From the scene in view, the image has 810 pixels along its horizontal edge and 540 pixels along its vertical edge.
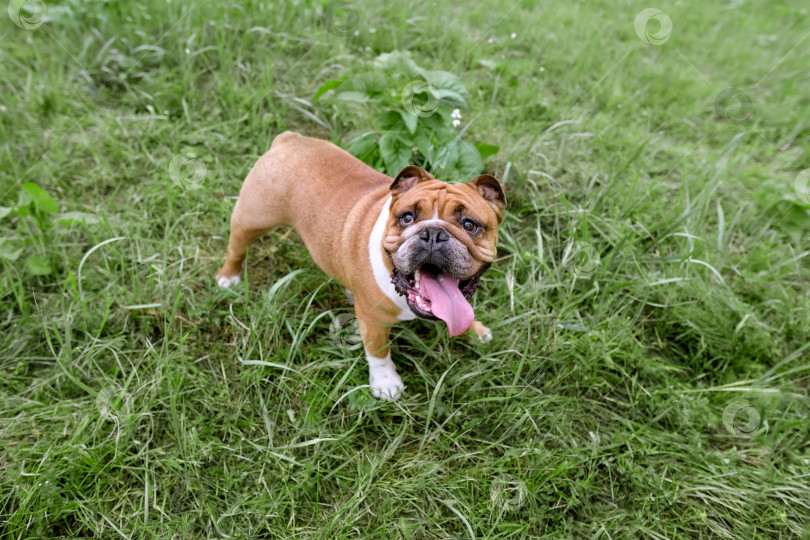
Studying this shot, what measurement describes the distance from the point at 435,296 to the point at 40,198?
323 centimetres

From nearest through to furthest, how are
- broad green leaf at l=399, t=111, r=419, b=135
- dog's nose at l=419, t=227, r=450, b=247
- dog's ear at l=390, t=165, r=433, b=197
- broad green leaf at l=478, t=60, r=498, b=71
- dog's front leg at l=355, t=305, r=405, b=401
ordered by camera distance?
1. dog's nose at l=419, t=227, r=450, b=247
2. dog's ear at l=390, t=165, r=433, b=197
3. dog's front leg at l=355, t=305, r=405, b=401
4. broad green leaf at l=399, t=111, r=419, b=135
5. broad green leaf at l=478, t=60, r=498, b=71

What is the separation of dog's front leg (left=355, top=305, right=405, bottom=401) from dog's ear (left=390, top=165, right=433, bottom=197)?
0.83 meters

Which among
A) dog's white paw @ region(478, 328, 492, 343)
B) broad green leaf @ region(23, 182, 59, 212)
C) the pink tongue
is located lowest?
dog's white paw @ region(478, 328, 492, 343)

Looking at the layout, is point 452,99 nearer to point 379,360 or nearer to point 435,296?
point 435,296

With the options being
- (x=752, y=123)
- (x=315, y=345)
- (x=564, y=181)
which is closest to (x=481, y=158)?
(x=564, y=181)

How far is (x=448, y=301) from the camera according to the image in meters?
2.77

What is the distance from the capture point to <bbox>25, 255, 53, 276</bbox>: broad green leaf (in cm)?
368

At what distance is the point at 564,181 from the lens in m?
4.59

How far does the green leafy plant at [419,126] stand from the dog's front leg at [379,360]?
56.4 inches

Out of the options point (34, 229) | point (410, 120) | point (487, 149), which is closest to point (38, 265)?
point (34, 229)

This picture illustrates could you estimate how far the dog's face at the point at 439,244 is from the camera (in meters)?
2.57

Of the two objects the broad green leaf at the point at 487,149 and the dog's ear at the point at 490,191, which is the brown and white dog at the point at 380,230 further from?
the broad green leaf at the point at 487,149

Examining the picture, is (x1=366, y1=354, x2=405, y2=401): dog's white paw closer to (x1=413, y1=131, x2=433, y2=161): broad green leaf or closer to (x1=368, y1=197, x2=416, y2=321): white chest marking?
(x1=368, y1=197, x2=416, y2=321): white chest marking

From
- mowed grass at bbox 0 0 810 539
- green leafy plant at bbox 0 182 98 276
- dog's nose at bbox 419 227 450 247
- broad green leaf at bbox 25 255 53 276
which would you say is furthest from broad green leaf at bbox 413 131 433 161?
broad green leaf at bbox 25 255 53 276
